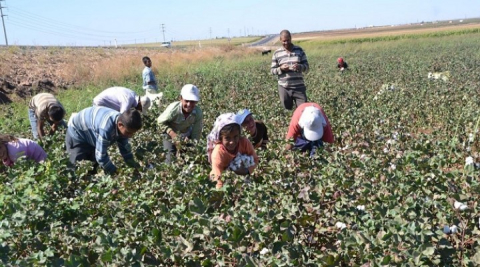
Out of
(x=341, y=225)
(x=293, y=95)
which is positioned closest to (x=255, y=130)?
(x=341, y=225)

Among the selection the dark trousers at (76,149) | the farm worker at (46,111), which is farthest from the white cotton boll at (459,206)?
the farm worker at (46,111)

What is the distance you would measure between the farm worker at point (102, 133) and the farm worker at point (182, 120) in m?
0.64

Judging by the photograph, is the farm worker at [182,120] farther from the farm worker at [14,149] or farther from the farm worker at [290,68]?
the farm worker at [290,68]

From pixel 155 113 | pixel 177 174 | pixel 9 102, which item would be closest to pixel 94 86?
pixel 9 102

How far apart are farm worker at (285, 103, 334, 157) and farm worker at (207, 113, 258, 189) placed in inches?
27.4

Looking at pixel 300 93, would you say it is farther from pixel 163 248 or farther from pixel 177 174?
pixel 163 248

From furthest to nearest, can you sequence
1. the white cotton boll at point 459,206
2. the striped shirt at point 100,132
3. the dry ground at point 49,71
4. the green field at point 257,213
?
the dry ground at point 49,71 → the striped shirt at point 100,132 → the white cotton boll at point 459,206 → the green field at point 257,213

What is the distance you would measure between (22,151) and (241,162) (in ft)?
6.09

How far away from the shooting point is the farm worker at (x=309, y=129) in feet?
16.0

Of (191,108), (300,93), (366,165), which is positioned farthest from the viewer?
(300,93)

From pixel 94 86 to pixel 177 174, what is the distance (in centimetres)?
1443

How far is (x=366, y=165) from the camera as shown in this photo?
369 cm

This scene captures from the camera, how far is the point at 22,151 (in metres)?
4.39

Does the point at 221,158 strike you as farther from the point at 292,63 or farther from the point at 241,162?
the point at 292,63
